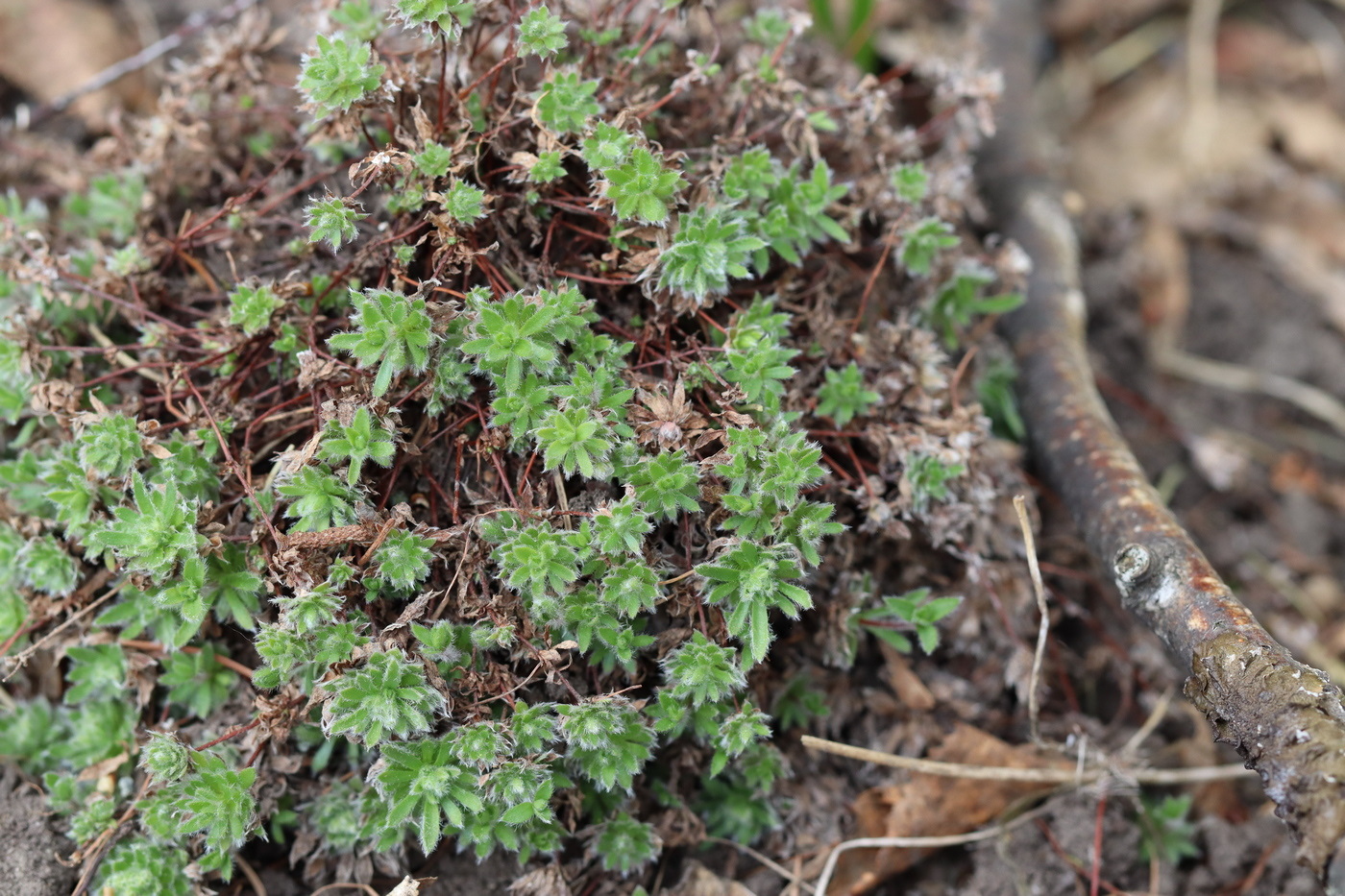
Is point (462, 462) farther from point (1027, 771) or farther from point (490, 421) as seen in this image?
point (1027, 771)

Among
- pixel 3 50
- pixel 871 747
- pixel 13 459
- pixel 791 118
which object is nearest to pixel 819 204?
pixel 791 118

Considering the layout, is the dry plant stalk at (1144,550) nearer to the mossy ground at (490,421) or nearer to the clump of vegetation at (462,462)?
the mossy ground at (490,421)

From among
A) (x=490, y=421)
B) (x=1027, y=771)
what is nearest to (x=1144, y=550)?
(x=1027, y=771)

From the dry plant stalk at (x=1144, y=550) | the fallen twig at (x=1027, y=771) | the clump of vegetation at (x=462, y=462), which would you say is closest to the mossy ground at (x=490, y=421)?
→ the clump of vegetation at (x=462, y=462)

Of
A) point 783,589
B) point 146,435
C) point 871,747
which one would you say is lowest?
point 871,747

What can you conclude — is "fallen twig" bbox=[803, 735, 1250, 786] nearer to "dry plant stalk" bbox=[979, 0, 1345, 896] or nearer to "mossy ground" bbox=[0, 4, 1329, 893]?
"mossy ground" bbox=[0, 4, 1329, 893]

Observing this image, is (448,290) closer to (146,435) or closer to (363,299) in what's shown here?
(363,299)

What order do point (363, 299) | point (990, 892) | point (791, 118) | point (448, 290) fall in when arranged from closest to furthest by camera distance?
point (363, 299) < point (448, 290) < point (990, 892) < point (791, 118)
